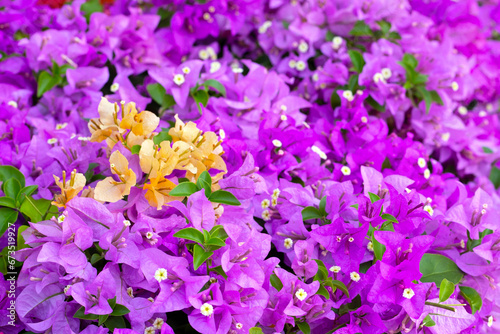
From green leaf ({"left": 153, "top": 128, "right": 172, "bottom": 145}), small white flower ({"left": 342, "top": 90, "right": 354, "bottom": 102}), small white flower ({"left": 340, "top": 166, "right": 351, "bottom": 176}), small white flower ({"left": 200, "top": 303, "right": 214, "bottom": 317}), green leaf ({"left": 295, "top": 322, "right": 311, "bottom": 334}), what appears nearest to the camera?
small white flower ({"left": 200, "top": 303, "right": 214, "bottom": 317})

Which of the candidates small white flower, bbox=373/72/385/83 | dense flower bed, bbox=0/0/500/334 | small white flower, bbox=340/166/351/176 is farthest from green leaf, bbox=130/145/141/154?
small white flower, bbox=373/72/385/83

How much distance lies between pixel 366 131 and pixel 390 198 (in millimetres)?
354

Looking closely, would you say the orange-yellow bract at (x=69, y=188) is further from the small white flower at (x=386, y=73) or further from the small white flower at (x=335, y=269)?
the small white flower at (x=386, y=73)

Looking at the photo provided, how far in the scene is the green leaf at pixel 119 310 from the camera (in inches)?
→ 32.7

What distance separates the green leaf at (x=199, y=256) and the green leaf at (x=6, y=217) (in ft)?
1.43

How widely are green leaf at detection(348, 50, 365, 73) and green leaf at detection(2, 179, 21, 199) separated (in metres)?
1.05

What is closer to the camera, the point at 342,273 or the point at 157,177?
the point at 157,177

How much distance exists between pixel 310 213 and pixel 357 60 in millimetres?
657

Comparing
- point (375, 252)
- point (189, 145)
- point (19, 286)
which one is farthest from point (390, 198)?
point (19, 286)

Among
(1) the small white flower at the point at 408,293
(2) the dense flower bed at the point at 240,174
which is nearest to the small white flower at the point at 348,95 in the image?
(2) the dense flower bed at the point at 240,174

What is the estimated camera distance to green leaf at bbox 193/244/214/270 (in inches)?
32.6

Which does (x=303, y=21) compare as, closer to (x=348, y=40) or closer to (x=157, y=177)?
(x=348, y=40)

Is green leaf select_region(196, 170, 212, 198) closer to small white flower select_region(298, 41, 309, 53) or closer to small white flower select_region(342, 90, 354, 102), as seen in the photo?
small white flower select_region(342, 90, 354, 102)

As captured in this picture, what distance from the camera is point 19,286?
36.0 inches
